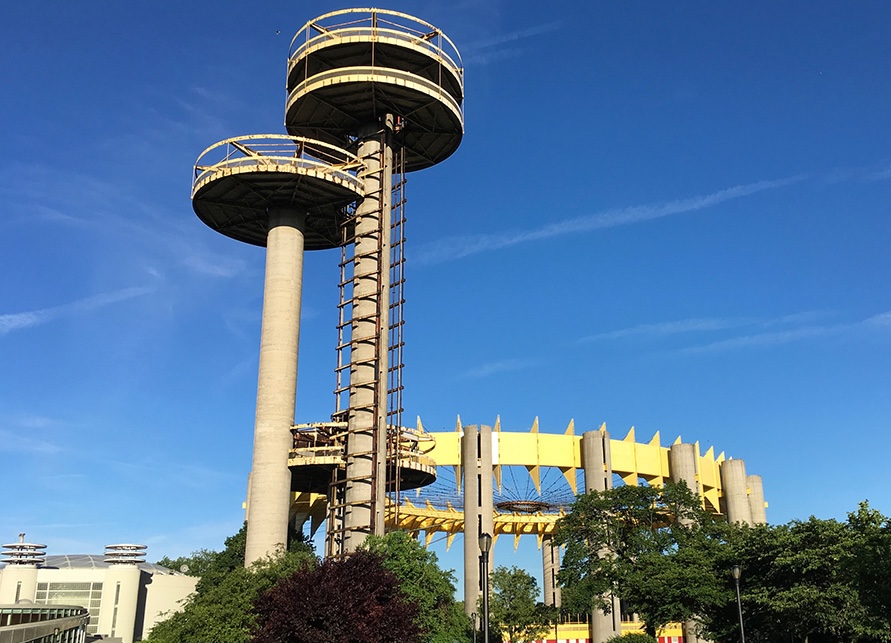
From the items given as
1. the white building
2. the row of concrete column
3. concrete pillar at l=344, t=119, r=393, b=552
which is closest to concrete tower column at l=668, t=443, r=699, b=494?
the row of concrete column

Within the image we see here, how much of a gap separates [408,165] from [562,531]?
33.4 m

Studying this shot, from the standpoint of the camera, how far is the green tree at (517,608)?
73125mm

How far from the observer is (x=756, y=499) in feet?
322

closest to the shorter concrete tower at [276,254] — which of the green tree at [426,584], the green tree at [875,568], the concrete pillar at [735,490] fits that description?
the green tree at [426,584]

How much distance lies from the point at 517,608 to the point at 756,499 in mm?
37034

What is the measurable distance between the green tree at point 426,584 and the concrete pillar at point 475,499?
1909 cm

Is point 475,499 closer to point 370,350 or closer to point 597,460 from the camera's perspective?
point 597,460

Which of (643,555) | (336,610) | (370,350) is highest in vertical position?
(370,350)

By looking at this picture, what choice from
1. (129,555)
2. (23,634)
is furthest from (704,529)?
(129,555)

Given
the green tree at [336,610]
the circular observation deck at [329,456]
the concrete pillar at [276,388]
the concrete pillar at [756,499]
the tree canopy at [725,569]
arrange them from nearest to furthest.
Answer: the green tree at [336,610], the tree canopy at [725,569], the concrete pillar at [276,388], the circular observation deck at [329,456], the concrete pillar at [756,499]

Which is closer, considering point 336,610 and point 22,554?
point 336,610

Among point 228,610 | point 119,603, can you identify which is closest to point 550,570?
point 119,603

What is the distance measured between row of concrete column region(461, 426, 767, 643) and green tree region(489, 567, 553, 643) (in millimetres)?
3257

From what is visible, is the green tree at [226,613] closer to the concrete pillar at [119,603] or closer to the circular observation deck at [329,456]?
the circular observation deck at [329,456]
